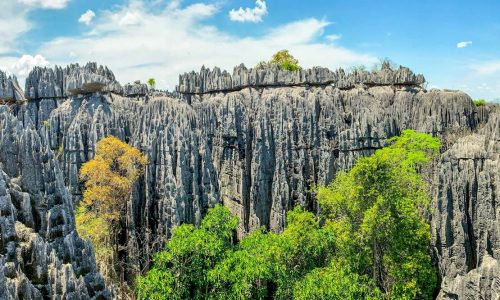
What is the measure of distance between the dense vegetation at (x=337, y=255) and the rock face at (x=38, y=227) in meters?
5.36

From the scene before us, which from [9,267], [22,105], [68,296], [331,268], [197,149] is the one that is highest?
[22,105]

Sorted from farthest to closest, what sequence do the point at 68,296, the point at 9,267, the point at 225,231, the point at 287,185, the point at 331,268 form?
the point at 287,185 < the point at 225,231 < the point at 331,268 < the point at 68,296 < the point at 9,267

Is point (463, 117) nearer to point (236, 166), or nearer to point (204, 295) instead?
point (236, 166)

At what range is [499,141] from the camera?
19.8 m

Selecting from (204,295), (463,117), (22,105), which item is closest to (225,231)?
(204,295)

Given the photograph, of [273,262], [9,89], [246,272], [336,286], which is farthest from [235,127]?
[9,89]

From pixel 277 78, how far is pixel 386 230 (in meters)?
16.1

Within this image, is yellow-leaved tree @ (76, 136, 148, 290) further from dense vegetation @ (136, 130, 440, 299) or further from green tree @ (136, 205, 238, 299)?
dense vegetation @ (136, 130, 440, 299)

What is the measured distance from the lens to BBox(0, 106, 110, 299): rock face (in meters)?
12.6

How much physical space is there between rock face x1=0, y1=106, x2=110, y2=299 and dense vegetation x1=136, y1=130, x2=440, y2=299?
5359mm

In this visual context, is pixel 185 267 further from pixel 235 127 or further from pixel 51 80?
pixel 51 80

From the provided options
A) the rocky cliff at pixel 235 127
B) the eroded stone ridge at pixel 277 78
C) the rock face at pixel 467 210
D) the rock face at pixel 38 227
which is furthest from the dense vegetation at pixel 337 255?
the eroded stone ridge at pixel 277 78

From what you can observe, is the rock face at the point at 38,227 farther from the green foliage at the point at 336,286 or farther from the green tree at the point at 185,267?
the green foliage at the point at 336,286

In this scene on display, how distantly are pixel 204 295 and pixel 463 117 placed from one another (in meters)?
21.8
